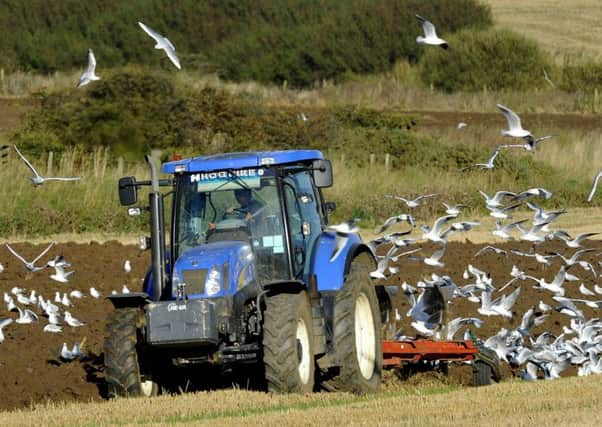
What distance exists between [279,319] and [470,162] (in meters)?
22.3

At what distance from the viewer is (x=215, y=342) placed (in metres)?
9.35

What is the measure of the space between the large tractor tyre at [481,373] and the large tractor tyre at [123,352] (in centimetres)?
306

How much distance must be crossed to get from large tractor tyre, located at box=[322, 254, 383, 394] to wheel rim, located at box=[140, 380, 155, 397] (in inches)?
53.4

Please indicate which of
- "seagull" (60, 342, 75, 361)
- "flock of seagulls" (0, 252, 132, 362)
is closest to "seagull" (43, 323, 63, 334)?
"flock of seagulls" (0, 252, 132, 362)

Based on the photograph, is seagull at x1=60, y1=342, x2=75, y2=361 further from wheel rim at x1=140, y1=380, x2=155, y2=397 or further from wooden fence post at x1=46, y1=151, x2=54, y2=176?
wooden fence post at x1=46, y1=151, x2=54, y2=176

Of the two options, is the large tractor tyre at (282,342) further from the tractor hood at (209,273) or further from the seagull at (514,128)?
the seagull at (514,128)

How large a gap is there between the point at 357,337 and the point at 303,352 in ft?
2.68

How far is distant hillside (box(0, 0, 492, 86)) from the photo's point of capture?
5675 cm

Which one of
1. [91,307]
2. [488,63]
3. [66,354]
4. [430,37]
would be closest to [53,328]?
[66,354]

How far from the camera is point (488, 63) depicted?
5241 cm

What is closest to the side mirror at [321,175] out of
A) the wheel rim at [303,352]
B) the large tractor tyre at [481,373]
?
the wheel rim at [303,352]

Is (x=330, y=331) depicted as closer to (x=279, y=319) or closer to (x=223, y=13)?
(x=279, y=319)

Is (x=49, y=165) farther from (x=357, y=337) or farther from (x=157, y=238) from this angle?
(x=157, y=238)

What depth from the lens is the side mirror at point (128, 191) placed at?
970 cm
